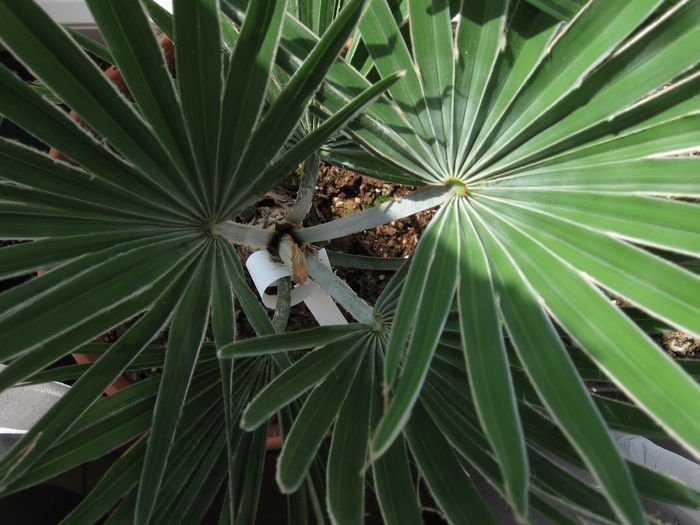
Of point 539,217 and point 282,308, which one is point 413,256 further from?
point 282,308

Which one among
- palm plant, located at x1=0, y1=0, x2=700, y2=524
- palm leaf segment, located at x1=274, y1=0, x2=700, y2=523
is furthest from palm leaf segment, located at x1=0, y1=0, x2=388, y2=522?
palm leaf segment, located at x1=274, y1=0, x2=700, y2=523

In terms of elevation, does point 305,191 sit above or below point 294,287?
above

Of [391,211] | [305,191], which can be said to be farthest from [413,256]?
[305,191]

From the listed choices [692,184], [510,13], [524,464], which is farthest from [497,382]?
[510,13]

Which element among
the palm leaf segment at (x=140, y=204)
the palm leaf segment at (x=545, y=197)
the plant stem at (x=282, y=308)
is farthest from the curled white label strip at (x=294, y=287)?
the palm leaf segment at (x=545, y=197)

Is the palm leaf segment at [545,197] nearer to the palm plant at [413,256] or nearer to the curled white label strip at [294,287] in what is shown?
the palm plant at [413,256]

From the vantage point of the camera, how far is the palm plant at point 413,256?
441mm

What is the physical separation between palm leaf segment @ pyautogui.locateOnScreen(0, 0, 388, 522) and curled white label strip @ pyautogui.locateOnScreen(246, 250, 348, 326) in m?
0.12

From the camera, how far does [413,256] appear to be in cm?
53

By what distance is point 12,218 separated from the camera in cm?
53

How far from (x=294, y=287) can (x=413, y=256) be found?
0.32m

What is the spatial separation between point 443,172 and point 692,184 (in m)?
0.26

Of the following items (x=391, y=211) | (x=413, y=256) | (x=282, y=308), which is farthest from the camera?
(x=282, y=308)

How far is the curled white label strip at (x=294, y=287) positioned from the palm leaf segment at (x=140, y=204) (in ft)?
0.38
